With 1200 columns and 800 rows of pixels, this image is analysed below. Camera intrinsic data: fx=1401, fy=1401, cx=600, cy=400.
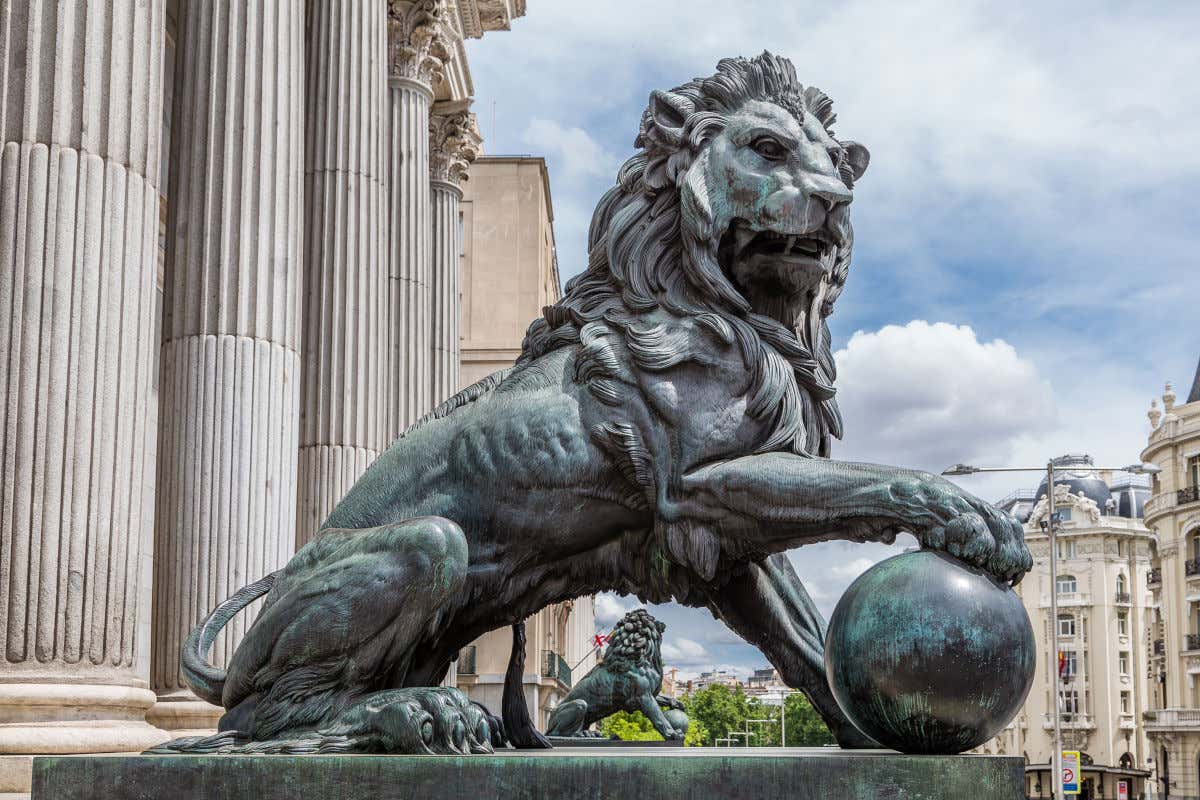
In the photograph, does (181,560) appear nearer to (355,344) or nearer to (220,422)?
(220,422)

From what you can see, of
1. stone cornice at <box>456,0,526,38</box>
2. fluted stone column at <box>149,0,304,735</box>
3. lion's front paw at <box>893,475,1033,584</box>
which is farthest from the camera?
stone cornice at <box>456,0,526,38</box>

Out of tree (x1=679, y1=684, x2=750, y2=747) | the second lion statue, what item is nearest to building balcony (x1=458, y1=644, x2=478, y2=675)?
the second lion statue

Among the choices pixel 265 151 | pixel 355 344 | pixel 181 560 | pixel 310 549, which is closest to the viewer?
pixel 310 549

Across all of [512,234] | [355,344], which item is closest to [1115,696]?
[512,234]

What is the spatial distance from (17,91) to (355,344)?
7.43 m

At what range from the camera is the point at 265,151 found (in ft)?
41.3

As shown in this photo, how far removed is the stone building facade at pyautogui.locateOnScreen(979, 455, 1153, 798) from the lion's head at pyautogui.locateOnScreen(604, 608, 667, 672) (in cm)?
9561

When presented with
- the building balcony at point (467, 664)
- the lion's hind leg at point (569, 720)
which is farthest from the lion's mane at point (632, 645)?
the building balcony at point (467, 664)

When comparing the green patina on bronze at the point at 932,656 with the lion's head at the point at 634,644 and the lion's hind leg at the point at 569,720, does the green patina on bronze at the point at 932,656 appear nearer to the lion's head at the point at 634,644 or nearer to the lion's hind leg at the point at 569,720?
the lion's hind leg at the point at 569,720

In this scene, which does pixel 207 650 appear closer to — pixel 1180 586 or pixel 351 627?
pixel 351 627

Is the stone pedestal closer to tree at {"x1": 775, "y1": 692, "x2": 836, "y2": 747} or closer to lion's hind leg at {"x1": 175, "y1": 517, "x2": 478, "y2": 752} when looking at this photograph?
lion's hind leg at {"x1": 175, "y1": 517, "x2": 478, "y2": 752}

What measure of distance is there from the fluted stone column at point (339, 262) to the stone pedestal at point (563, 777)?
1210 centimetres

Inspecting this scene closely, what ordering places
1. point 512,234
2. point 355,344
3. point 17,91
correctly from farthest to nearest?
point 512,234 → point 355,344 → point 17,91

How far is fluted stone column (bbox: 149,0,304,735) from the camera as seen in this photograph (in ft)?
38.1
